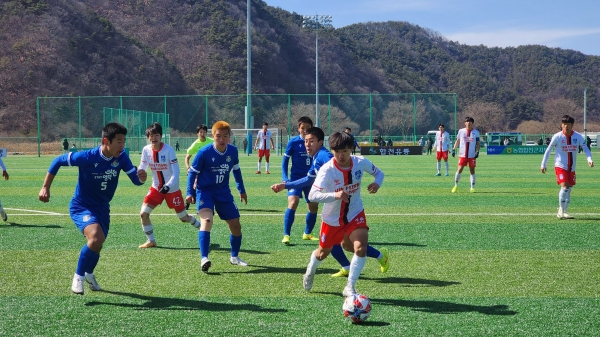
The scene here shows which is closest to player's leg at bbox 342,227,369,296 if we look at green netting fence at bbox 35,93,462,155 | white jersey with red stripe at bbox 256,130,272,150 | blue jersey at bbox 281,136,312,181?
blue jersey at bbox 281,136,312,181

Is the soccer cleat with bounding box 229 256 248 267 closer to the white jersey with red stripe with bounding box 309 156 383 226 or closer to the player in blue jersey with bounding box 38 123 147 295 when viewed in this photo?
the player in blue jersey with bounding box 38 123 147 295

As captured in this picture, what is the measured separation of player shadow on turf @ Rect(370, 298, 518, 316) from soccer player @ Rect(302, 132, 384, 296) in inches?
20.0

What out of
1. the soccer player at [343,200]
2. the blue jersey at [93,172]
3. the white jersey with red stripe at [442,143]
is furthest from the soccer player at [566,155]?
the white jersey with red stripe at [442,143]

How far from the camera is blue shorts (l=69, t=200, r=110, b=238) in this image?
21.7 ft

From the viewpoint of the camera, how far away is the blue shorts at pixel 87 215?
661 cm

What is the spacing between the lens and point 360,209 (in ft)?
20.6

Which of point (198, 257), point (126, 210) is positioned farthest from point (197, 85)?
point (198, 257)

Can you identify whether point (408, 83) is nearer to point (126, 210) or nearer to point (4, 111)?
point (4, 111)

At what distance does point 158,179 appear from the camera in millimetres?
10094

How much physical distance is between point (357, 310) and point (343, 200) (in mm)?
1166

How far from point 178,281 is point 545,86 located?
129 metres

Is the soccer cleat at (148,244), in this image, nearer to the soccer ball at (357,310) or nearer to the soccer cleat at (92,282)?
the soccer cleat at (92,282)

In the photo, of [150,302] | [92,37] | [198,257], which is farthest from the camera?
[92,37]

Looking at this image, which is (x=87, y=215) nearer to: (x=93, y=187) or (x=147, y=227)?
(x=93, y=187)
